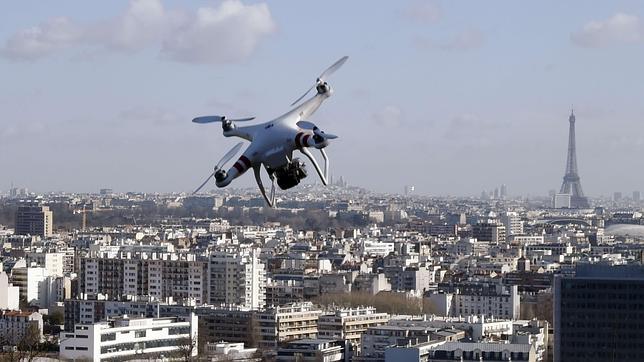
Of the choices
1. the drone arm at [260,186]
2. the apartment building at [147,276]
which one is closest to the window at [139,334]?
the apartment building at [147,276]

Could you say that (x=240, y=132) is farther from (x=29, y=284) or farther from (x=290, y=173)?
(x=29, y=284)

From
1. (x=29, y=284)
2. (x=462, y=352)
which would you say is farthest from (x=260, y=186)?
(x=29, y=284)

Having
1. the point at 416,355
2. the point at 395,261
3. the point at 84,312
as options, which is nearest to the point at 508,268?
the point at 395,261

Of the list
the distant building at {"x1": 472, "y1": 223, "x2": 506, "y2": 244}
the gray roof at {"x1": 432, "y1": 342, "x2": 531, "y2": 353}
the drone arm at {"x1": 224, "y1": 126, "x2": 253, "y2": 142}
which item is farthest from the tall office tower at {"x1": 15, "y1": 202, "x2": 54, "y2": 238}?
the drone arm at {"x1": 224, "y1": 126, "x2": 253, "y2": 142}

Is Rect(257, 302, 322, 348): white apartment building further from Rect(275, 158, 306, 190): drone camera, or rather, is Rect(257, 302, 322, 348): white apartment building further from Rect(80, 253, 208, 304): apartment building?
Rect(275, 158, 306, 190): drone camera

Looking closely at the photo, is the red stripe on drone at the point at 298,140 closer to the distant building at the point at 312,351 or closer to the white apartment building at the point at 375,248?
the distant building at the point at 312,351

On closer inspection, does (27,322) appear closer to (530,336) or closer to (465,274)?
(530,336)
